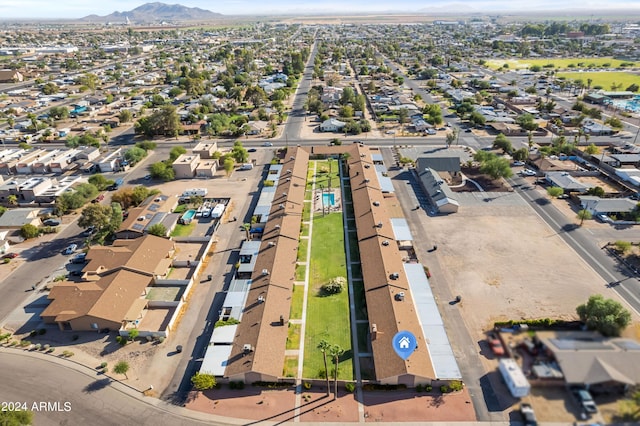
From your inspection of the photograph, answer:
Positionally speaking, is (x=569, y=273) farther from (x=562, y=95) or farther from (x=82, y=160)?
(x=562, y=95)

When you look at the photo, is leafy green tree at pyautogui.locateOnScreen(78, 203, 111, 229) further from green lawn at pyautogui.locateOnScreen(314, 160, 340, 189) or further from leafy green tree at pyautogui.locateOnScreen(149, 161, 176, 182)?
green lawn at pyautogui.locateOnScreen(314, 160, 340, 189)

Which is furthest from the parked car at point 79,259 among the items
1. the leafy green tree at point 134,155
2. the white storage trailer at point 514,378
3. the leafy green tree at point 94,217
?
the white storage trailer at point 514,378

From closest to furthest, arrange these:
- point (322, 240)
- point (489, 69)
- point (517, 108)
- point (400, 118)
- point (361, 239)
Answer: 1. point (361, 239)
2. point (322, 240)
3. point (400, 118)
4. point (517, 108)
5. point (489, 69)

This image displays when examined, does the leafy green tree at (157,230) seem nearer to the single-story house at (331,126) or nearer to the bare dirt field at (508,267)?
the bare dirt field at (508,267)

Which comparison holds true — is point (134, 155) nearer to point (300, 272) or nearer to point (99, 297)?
point (99, 297)

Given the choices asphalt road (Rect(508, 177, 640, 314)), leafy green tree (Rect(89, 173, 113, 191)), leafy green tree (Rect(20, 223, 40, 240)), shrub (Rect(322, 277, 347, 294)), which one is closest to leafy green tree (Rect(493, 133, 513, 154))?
asphalt road (Rect(508, 177, 640, 314))

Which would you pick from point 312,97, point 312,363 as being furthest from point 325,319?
point 312,97

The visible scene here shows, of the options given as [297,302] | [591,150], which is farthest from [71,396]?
[591,150]

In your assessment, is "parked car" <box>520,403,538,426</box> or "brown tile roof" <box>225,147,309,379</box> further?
"brown tile roof" <box>225,147,309,379</box>
